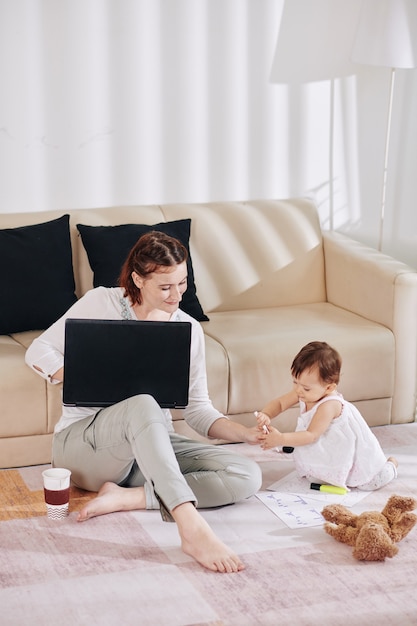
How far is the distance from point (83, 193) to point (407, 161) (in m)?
1.48

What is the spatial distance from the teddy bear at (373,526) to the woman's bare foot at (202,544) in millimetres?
334

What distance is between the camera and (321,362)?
3.19 meters

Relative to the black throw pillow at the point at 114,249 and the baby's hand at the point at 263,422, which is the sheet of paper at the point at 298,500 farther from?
the black throw pillow at the point at 114,249

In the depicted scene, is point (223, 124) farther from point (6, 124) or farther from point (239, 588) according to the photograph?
point (239, 588)

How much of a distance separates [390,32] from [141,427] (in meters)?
2.19

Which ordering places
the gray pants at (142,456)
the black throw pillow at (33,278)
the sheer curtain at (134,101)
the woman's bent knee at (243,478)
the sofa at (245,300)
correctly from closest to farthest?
the gray pants at (142,456)
the woman's bent knee at (243,478)
the sofa at (245,300)
the black throw pillow at (33,278)
the sheer curtain at (134,101)

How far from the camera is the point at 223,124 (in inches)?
172

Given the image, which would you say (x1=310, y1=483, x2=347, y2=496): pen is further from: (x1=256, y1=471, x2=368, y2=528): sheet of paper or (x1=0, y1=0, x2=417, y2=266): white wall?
(x1=0, y1=0, x2=417, y2=266): white wall

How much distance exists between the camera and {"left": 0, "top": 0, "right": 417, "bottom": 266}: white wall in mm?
4023

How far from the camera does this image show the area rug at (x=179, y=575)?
2.46 metres

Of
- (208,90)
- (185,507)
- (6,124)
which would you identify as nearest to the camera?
(185,507)

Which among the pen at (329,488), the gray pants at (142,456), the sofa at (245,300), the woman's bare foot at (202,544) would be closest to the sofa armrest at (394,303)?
the sofa at (245,300)

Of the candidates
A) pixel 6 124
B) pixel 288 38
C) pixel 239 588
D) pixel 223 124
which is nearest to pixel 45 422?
pixel 239 588

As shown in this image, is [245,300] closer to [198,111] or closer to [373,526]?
[198,111]
